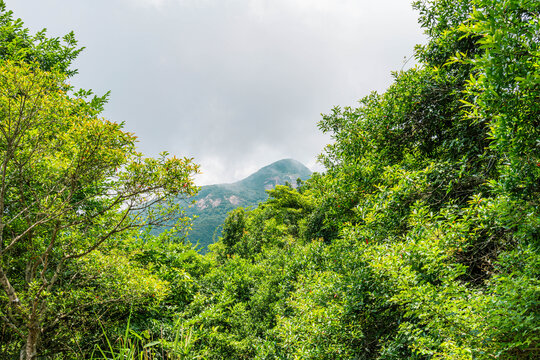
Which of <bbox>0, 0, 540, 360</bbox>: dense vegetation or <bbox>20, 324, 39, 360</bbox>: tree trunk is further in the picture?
<bbox>20, 324, 39, 360</bbox>: tree trunk

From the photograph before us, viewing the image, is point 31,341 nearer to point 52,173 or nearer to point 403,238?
point 52,173

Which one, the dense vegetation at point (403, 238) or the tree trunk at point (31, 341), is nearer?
the dense vegetation at point (403, 238)

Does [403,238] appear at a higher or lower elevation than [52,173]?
lower

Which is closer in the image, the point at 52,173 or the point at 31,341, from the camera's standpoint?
the point at 31,341

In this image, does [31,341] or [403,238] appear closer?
[31,341]

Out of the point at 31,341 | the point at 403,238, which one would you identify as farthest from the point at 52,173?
the point at 403,238

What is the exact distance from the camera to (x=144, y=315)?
7082mm

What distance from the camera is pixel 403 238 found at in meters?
4.53

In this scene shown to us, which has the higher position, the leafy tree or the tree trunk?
the leafy tree

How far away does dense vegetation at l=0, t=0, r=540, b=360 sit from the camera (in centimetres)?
256

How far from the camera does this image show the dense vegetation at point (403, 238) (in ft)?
8.39

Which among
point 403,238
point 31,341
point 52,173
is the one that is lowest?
point 31,341

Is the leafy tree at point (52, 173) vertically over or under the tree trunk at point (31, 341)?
over

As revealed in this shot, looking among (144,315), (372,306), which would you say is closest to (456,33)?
(372,306)
